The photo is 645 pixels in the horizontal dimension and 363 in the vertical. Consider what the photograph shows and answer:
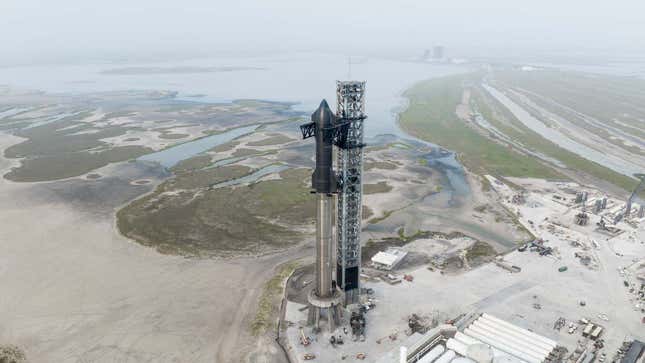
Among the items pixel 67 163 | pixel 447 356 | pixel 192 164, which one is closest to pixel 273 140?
pixel 192 164

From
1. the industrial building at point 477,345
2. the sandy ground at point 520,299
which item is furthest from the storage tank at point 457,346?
the sandy ground at point 520,299

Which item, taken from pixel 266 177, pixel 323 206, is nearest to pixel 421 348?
pixel 323 206

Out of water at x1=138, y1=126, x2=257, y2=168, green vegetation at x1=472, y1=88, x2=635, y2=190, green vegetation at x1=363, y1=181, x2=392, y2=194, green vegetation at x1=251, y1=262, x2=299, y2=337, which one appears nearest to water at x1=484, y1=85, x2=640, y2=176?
green vegetation at x1=472, y1=88, x2=635, y2=190

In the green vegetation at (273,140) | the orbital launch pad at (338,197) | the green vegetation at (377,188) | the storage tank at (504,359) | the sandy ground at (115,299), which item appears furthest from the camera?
the green vegetation at (273,140)

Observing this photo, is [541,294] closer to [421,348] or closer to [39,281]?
[421,348]

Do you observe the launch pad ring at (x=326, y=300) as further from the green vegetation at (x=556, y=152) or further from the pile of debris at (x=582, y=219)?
the green vegetation at (x=556, y=152)

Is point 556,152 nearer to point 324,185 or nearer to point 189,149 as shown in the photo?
point 189,149
